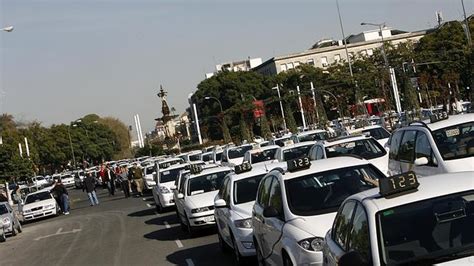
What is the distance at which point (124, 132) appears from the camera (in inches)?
6097

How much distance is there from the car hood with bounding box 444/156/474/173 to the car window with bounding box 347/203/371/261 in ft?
16.1

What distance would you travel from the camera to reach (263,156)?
87.7ft

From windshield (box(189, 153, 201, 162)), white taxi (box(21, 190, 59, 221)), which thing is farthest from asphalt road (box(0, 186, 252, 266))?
windshield (box(189, 153, 201, 162))

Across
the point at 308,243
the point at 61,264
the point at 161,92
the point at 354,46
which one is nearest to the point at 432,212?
the point at 308,243

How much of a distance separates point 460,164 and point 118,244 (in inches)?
399

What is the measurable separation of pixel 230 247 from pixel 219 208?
723 mm

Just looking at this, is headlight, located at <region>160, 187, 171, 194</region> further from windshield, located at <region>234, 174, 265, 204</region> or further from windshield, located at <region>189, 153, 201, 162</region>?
windshield, located at <region>189, 153, 201, 162</region>

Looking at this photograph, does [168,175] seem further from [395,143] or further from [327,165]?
[327,165]

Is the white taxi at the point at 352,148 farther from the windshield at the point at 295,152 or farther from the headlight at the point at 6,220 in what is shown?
the headlight at the point at 6,220

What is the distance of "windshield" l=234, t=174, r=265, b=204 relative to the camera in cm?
1317

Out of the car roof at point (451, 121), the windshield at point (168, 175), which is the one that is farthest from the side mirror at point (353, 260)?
the windshield at point (168, 175)

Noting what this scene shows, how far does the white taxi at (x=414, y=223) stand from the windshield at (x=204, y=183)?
485 inches

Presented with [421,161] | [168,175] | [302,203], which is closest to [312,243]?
[302,203]

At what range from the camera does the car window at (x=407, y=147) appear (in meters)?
12.0
